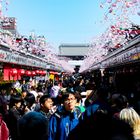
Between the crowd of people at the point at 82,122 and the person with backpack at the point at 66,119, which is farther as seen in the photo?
the person with backpack at the point at 66,119

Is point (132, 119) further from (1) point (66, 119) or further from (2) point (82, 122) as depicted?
(1) point (66, 119)

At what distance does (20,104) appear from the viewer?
A: 9367mm

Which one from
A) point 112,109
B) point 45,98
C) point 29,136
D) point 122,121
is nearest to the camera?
point 122,121

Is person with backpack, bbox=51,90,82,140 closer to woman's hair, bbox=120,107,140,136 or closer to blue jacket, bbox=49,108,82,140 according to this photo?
blue jacket, bbox=49,108,82,140

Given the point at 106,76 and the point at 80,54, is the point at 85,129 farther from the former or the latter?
the point at 80,54

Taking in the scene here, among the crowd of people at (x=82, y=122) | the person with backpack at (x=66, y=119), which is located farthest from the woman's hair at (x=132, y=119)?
the person with backpack at (x=66, y=119)

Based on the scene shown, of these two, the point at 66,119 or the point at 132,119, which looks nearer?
the point at 132,119

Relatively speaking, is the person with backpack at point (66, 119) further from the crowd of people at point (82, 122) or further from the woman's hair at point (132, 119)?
the woman's hair at point (132, 119)

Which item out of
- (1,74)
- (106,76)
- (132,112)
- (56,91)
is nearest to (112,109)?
(132,112)

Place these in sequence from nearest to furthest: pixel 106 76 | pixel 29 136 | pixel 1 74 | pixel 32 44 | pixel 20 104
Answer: pixel 29 136 → pixel 20 104 → pixel 1 74 → pixel 106 76 → pixel 32 44

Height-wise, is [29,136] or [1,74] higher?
[1,74]

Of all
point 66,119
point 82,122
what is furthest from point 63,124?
point 82,122

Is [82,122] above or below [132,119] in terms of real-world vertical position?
below

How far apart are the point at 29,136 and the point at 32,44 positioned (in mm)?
48624
